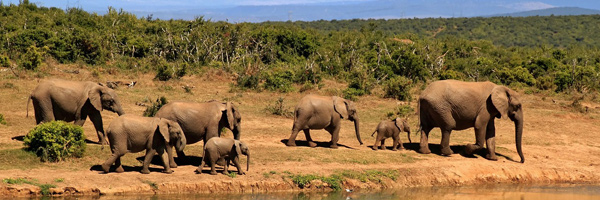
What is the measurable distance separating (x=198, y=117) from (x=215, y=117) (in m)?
0.41

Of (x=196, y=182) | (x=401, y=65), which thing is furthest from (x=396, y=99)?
(x=196, y=182)

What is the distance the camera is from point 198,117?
1694 centimetres

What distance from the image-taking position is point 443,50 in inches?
1688

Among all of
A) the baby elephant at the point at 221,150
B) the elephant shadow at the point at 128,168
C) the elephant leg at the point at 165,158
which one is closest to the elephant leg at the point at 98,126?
the elephant shadow at the point at 128,168

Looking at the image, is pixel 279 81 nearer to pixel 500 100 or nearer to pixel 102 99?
pixel 500 100

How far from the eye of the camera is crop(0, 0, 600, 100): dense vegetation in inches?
1206

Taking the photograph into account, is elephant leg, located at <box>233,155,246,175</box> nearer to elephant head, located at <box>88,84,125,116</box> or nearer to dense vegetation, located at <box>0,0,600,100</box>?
elephant head, located at <box>88,84,125,116</box>

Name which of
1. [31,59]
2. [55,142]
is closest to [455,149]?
[55,142]

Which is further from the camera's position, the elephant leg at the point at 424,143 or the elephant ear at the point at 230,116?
the elephant leg at the point at 424,143

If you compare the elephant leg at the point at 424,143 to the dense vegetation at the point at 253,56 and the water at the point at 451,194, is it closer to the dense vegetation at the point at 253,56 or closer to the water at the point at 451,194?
the water at the point at 451,194

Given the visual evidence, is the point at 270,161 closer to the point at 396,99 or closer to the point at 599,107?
the point at 396,99

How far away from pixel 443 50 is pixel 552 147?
20346mm

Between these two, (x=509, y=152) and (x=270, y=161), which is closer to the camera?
(x=270, y=161)

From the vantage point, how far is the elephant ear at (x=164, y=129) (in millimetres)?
15539
